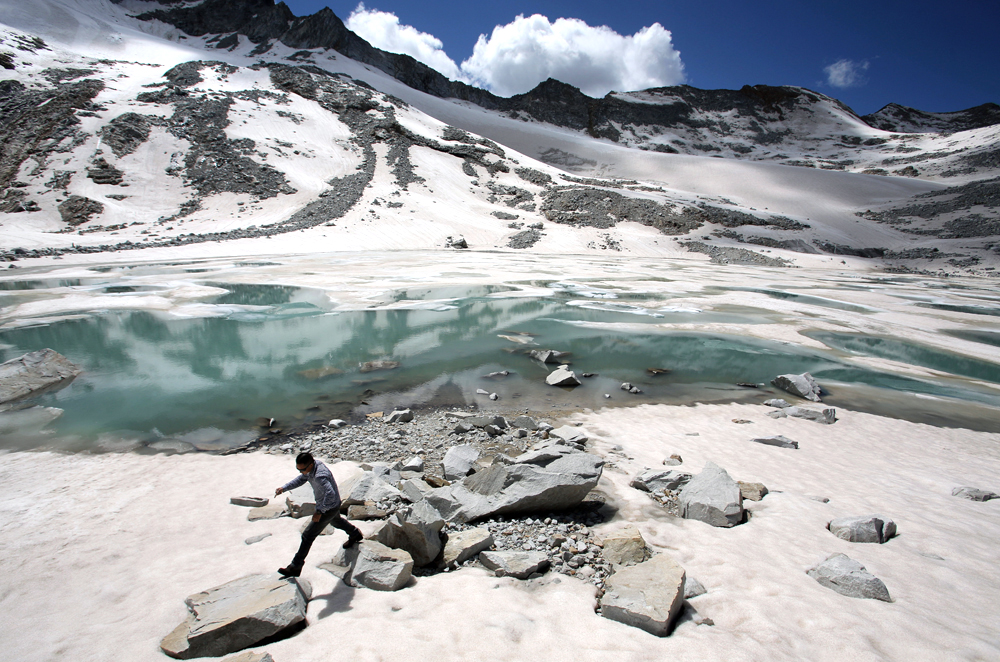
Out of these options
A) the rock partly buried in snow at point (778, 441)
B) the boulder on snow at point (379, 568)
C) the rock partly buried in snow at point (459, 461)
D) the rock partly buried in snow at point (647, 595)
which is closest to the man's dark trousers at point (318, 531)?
the boulder on snow at point (379, 568)

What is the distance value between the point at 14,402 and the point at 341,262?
22.4m

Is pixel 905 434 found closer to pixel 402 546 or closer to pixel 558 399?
pixel 558 399

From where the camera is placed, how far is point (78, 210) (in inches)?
1426

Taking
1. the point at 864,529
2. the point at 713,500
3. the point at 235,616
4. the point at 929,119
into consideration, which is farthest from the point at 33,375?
the point at 929,119

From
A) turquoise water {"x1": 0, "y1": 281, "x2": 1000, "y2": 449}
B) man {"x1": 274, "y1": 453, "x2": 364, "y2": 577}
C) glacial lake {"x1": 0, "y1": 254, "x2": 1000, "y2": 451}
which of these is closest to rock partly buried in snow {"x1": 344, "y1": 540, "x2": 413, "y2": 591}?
man {"x1": 274, "y1": 453, "x2": 364, "y2": 577}

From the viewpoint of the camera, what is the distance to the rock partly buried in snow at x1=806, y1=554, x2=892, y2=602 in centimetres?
371

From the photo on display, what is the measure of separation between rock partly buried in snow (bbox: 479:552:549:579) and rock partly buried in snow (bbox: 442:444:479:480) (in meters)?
1.78

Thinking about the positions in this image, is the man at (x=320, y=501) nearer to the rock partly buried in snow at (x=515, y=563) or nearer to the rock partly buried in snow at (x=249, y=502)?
the rock partly buried in snow at (x=515, y=563)

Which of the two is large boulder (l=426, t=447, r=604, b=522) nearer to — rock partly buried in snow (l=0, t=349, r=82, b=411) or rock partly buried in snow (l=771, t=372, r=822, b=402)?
rock partly buried in snow (l=771, t=372, r=822, b=402)

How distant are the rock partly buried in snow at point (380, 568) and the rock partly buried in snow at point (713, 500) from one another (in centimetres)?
320

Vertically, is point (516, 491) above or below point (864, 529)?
below

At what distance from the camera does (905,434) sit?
8.06 meters

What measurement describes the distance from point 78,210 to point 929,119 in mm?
194361

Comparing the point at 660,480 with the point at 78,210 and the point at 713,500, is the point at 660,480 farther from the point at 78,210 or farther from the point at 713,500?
the point at 78,210
